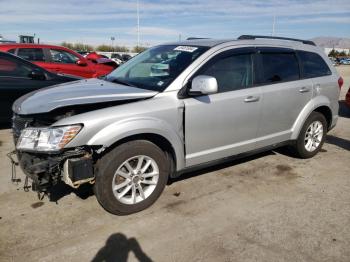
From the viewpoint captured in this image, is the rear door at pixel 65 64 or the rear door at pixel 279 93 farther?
the rear door at pixel 65 64

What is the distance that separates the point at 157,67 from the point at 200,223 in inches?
73.0

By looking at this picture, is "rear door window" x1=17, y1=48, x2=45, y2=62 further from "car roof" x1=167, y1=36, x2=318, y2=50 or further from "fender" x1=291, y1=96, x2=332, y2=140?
"fender" x1=291, y1=96, x2=332, y2=140

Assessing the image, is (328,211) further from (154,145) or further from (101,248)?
(101,248)

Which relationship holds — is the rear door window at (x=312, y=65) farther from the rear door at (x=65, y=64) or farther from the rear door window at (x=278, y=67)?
the rear door at (x=65, y=64)

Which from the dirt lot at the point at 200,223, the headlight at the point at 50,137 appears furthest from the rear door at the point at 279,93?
the headlight at the point at 50,137

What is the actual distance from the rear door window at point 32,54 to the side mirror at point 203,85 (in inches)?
252

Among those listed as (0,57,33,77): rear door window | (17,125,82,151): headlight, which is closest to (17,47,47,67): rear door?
(0,57,33,77): rear door window

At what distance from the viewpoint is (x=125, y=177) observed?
3.37 meters

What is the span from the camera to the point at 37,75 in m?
6.43

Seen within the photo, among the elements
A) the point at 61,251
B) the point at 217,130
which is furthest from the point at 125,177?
the point at 217,130

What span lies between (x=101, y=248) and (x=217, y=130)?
1792 mm

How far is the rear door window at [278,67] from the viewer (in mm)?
4395

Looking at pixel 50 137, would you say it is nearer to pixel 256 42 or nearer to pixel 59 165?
pixel 59 165

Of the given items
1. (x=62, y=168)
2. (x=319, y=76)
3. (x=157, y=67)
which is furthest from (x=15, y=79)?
(x=319, y=76)
